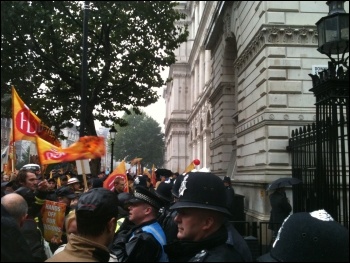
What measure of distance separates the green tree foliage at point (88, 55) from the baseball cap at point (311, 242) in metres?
2.55

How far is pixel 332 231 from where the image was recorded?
79.8 inches

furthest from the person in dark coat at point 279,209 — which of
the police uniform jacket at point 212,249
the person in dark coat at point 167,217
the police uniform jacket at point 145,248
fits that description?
the police uniform jacket at point 212,249

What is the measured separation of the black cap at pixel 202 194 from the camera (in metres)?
2.83

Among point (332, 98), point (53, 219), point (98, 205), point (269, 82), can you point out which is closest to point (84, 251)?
point (98, 205)

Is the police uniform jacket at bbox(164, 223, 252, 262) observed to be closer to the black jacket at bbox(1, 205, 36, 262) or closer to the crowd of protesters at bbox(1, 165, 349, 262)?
the crowd of protesters at bbox(1, 165, 349, 262)

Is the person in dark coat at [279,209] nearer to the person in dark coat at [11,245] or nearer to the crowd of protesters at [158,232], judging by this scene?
the crowd of protesters at [158,232]

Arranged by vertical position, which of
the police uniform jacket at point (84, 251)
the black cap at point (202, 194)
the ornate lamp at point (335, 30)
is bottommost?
the police uniform jacket at point (84, 251)

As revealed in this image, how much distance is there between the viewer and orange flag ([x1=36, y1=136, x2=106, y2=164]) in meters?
5.07

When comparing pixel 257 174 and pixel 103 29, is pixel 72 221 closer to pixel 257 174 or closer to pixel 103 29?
pixel 103 29

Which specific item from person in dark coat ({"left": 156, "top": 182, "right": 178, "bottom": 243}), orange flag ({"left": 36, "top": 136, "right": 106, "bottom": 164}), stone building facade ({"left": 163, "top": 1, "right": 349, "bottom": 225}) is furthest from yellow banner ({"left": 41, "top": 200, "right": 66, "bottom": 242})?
stone building facade ({"left": 163, "top": 1, "right": 349, "bottom": 225})

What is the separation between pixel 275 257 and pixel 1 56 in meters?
3.03

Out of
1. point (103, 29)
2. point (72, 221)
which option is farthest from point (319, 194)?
point (103, 29)

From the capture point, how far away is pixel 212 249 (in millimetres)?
2467

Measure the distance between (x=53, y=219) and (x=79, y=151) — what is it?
144cm
